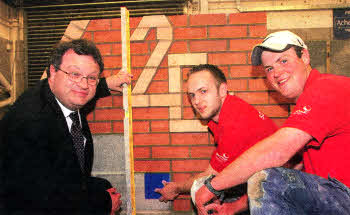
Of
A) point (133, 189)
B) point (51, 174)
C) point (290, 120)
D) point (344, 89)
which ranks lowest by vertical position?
point (133, 189)

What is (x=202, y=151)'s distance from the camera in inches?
94.6

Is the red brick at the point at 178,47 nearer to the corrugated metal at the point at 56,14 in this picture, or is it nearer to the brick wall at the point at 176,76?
the brick wall at the point at 176,76

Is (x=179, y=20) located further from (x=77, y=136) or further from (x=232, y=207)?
(x=232, y=207)

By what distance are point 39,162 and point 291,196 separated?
1.58 meters

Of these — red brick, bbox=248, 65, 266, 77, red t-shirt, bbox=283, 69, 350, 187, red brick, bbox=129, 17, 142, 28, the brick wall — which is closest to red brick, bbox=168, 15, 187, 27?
the brick wall

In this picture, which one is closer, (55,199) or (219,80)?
(55,199)

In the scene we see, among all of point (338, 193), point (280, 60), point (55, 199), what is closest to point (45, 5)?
point (55, 199)

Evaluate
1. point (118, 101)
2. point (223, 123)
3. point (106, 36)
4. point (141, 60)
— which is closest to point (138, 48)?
point (141, 60)

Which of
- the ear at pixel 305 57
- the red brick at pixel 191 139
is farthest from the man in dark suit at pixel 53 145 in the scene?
the ear at pixel 305 57

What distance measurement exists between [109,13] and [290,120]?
140 inches

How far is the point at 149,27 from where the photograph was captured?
2.43m

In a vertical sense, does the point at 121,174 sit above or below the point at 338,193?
below

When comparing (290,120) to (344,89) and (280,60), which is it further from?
(280,60)

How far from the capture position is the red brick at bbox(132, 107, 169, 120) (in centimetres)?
243
